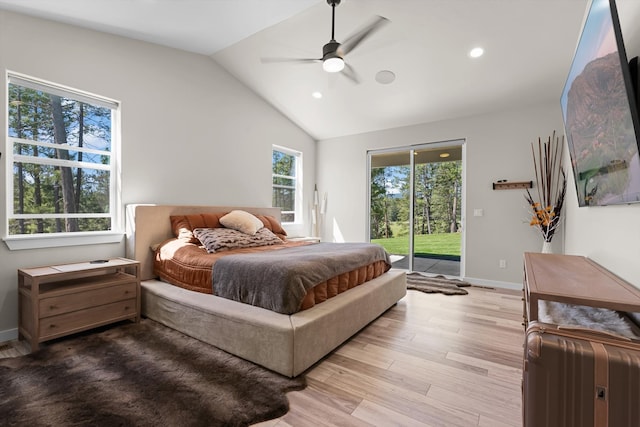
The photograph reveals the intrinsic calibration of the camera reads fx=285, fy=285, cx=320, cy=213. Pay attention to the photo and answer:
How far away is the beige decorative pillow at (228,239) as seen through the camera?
113 inches

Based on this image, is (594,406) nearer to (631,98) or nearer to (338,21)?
(631,98)

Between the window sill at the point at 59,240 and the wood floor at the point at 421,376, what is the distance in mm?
2466

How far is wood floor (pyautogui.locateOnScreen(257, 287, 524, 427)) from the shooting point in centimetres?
152

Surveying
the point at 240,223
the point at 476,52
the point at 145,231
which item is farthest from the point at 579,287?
the point at 145,231

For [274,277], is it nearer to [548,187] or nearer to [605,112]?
[605,112]

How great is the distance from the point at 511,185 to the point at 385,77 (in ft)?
7.61

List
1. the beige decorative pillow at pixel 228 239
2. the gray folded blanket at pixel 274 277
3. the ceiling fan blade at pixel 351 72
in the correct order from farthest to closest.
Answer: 1. the ceiling fan blade at pixel 351 72
2. the beige decorative pillow at pixel 228 239
3. the gray folded blanket at pixel 274 277

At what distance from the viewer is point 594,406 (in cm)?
72

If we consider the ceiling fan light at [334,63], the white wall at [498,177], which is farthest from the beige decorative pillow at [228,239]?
the white wall at [498,177]

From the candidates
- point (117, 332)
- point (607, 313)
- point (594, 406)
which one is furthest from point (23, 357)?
point (607, 313)

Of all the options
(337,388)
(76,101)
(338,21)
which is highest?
(338,21)

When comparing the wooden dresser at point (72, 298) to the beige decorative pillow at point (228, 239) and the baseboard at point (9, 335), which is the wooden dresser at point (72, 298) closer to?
the baseboard at point (9, 335)

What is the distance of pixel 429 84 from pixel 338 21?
152 centimetres

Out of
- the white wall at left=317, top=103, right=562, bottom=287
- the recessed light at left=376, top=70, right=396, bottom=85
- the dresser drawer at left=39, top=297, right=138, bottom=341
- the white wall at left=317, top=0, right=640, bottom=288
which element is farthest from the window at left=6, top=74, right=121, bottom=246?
the white wall at left=317, top=103, right=562, bottom=287
